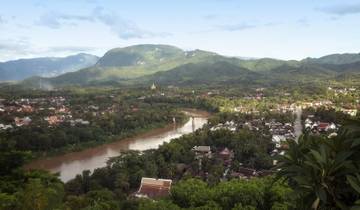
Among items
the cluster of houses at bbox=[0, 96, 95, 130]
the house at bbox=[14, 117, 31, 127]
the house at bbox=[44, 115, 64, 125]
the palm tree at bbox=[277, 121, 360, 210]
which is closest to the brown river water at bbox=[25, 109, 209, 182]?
the cluster of houses at bbox=[0, 96, 95, 130]

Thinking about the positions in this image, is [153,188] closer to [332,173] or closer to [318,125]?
[332,173]

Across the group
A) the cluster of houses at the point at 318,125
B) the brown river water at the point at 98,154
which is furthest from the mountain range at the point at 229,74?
the brown river water at the point at 98,154

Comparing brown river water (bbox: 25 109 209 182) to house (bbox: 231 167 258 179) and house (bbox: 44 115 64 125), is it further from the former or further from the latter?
house (bbox: 231 167 258 179)

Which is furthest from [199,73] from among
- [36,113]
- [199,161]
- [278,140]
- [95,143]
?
[199,161]

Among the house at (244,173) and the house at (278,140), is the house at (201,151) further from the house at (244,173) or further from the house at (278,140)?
the house at (278,140)

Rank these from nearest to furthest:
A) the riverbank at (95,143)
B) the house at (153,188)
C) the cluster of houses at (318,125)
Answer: the house at (153,188) → the riverbank at (95,143) → the cluster of houses at (318,125)

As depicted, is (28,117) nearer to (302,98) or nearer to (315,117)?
(315,117)
